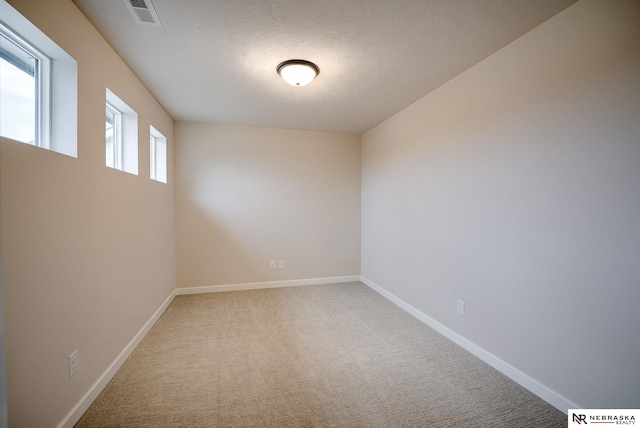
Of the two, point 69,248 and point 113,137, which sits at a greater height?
point 113,137

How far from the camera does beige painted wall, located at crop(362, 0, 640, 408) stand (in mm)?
1313

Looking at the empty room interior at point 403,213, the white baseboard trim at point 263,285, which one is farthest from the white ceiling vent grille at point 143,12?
the white baseboard trim at point 263,285

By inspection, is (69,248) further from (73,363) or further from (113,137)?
(113,137)

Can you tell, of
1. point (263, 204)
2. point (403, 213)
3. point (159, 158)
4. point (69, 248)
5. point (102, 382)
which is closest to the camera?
point (69, 248)

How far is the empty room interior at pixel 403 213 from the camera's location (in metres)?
1.29

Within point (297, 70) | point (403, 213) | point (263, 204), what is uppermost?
point (297, 70)

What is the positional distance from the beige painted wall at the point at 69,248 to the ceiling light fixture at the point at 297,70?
126 centimetres

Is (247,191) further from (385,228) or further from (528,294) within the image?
(528,294)

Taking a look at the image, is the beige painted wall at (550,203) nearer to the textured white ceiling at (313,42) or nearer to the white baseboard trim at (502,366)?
the white baseboard trim at (502,366)

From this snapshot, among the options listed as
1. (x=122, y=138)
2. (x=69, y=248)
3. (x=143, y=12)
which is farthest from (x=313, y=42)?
(x=69, y=248)

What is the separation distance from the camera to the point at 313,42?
1.84m

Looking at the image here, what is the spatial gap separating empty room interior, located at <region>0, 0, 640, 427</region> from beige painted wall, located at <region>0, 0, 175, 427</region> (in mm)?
14

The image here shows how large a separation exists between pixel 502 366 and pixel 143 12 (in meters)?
3.41

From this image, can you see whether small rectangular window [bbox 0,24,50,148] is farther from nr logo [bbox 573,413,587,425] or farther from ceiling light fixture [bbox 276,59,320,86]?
nr logo [bbox 573,413,587,425]
